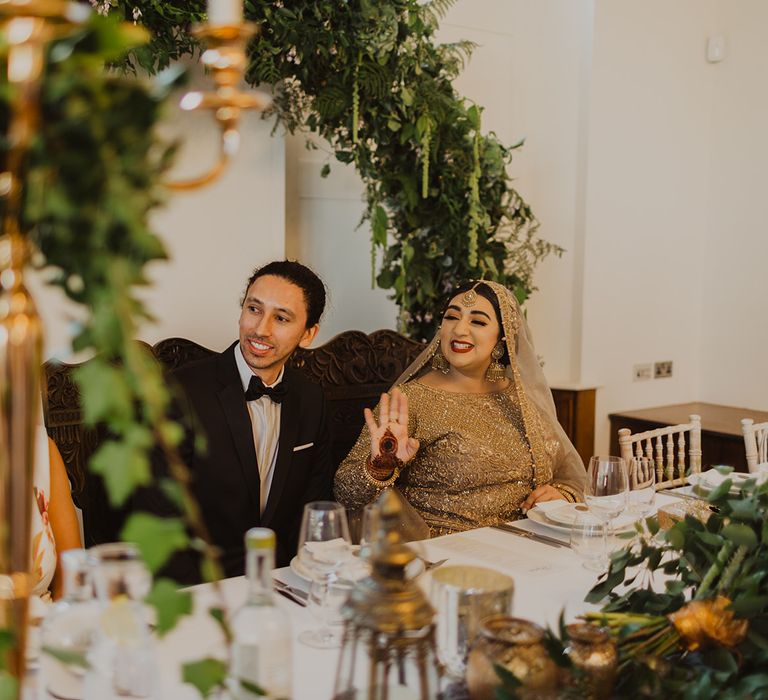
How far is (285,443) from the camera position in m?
2.55

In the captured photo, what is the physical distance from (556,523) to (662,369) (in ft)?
10.00

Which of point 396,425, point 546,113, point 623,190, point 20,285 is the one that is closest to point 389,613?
→ point 20,285

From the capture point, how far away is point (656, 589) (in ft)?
5.46

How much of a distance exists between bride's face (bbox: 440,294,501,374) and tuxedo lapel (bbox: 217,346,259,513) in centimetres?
73

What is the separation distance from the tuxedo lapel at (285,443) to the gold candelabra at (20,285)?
5.95 feet

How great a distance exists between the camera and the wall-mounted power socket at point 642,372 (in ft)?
15.7

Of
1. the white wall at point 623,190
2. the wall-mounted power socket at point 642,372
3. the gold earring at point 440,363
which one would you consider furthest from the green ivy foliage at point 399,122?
the wall-mounted power socket at point 642,372

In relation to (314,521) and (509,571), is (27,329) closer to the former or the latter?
(314,521)

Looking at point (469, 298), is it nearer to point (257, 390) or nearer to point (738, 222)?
point (257, 390)

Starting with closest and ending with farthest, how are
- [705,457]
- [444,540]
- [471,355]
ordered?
[444,540] → [471,355] → [705,457]

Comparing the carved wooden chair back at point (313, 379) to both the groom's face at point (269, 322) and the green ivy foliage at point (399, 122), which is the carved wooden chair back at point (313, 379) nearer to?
the green ivy foliage at point (399, 122)

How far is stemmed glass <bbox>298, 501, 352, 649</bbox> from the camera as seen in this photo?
1336 millimetres

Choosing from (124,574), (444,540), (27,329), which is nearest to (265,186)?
(444,540)

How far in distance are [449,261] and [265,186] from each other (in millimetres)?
786
